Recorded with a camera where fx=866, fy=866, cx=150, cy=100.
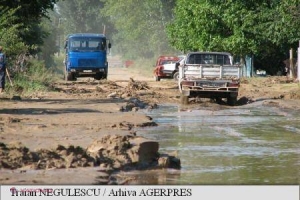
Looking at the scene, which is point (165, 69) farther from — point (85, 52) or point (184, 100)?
point (184, 100)

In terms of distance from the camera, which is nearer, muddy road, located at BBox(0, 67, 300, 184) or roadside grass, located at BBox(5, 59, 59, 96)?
muddy road, located at BBox(0, 67, 300, 184)

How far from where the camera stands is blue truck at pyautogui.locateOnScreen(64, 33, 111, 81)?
164 feet

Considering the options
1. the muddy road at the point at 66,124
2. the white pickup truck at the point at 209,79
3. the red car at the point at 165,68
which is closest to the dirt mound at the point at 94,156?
the muddy road at the point at 66,124

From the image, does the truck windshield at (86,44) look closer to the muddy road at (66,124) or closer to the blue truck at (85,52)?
the blue truck at (85,52)

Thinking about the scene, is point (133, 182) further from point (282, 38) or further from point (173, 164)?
point (282, 38)

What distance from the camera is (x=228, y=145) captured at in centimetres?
1678

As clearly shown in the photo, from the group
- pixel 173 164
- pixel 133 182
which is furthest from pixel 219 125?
pixel 133 182

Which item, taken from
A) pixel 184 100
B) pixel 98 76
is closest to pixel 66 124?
pixel 184 100

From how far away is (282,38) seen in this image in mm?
44062

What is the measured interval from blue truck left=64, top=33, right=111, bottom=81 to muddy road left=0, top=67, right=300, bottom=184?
9.63 metres

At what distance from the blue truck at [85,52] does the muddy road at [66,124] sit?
9634 millimetres

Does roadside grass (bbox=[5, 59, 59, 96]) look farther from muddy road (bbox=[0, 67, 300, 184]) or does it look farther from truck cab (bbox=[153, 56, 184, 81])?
truck cab (bbox=[153, 56, 184, 81])

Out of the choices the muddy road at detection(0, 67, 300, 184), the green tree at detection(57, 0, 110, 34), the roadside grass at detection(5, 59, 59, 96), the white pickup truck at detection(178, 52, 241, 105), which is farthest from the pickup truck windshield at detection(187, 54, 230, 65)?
the green tree at detection(57, 0, 110, 34)

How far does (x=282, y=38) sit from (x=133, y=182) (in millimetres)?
33312
